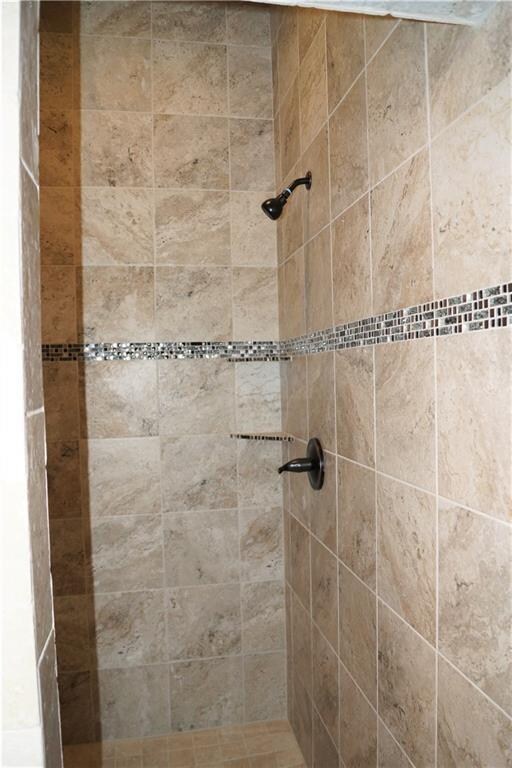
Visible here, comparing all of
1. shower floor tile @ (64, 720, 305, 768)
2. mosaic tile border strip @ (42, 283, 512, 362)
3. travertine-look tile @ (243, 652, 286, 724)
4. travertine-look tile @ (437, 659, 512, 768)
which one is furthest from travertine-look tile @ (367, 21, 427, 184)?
shower floor tile @ (64, 720, 305, 768)

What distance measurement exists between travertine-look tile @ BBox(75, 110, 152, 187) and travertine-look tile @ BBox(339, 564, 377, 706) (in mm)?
1651

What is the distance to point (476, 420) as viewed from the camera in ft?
2.62

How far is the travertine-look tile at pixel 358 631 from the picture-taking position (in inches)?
48.6

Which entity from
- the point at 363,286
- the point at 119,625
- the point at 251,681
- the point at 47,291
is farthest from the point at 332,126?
the point at 251,681

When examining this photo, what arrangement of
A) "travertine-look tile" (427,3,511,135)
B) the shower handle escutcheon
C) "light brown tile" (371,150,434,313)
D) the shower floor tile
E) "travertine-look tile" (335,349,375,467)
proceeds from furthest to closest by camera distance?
the shower floor tile
the shower handle escutcheon
"travertine-look tile" (335,349,375,467)
"light brown tile" (371,150,434,313)
"travertine-look tile" (427,3,511,135)

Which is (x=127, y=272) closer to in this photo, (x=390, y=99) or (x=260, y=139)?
(x=260, y=139)

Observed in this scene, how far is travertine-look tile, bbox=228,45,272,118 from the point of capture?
2.13 meters

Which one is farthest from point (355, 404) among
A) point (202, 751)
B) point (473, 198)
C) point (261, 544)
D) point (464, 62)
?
point (202, 751)

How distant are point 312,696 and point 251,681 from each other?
0.48 metres

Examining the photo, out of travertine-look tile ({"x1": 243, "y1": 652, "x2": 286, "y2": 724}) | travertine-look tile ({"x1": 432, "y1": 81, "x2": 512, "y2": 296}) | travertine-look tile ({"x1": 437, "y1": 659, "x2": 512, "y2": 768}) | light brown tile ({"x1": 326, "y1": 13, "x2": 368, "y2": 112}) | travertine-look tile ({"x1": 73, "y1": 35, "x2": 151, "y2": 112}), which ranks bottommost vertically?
travertine-look tile ({"x1": 243, "y1": 652, "x2": 286, "y2": 724})

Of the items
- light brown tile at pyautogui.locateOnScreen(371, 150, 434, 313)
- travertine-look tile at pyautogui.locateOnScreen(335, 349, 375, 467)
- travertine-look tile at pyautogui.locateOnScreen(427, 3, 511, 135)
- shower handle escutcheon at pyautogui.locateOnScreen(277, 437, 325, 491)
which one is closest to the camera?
travertine-look tile at pyautogui.locateOnScreen(427, 3, 511, 135)

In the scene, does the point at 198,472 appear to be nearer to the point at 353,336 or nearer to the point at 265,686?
the point at 265,686

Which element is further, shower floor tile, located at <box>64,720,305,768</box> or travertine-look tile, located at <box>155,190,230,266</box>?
travertine-look tile, located at <box>155,190,230,266</box>

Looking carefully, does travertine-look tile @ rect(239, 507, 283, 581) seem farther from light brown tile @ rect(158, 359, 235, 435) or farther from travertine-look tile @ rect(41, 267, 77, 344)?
travertine-look tile @ rect(41, 267, 77, 344)
